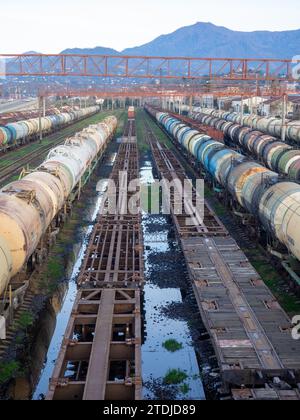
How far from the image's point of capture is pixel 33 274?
70.0 ft

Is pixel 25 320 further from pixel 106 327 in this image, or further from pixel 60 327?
pixel 106 327

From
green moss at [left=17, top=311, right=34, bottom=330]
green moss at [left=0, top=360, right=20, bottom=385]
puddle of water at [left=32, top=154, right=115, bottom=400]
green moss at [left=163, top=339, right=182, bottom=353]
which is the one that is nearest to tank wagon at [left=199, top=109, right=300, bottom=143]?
puddle of water at [left=32, top=154, right=115, bottom=400]

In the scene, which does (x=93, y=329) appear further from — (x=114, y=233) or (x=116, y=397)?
(x=114, y=233)

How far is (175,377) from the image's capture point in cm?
1438

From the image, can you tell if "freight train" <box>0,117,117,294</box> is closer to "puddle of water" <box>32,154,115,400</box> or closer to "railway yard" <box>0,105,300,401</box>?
"railway yard" <box>0,105,300,401</box>

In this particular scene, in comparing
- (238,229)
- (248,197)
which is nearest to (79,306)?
(248,197)

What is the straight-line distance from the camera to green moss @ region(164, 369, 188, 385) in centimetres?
1420

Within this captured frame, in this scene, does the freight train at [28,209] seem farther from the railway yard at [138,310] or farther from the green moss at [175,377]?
the green moss at [175,377]

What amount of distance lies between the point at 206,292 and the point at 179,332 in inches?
73.0

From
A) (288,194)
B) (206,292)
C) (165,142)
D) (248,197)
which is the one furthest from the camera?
(165,142)

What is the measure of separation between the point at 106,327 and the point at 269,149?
97.6 feet

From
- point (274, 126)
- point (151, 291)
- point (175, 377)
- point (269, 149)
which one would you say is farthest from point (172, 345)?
point (274, 126)

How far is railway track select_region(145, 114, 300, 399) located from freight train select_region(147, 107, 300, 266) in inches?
71.4

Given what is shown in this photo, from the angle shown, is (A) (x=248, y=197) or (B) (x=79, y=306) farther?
(A) (x=248, y=197)
